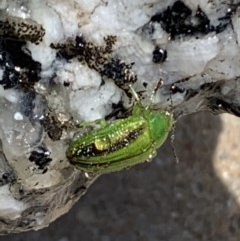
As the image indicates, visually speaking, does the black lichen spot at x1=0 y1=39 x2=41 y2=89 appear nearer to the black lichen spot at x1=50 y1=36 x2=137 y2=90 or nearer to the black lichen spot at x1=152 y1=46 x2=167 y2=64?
the black lichen spot at x1=50 y1=36 x2=137 y2=90

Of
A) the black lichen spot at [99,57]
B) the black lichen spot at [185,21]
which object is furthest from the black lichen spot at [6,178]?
the black lichen spot at [185,21]

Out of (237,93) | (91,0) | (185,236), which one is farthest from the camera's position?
(185,236)

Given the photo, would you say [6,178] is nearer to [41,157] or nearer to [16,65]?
[41,157]

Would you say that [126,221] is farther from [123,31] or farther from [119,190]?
[123,31]

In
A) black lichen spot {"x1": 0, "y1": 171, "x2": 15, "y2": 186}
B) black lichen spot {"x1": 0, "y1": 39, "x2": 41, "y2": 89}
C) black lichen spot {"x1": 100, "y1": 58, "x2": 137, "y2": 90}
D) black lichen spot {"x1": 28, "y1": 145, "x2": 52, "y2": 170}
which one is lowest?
black lichen spot {"x1": 0, "y1": 171, "x2": 15, "y2": 186}

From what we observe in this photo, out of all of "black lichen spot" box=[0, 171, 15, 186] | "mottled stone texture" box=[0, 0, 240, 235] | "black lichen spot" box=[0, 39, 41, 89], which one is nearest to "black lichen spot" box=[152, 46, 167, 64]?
"mottled stone texture" box=[0, 0, 240, 235]

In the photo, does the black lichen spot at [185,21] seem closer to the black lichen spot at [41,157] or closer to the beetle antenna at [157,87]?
the beetle antenna at [157,87]

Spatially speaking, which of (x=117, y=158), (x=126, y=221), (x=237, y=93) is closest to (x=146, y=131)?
(x=117, y=158)
